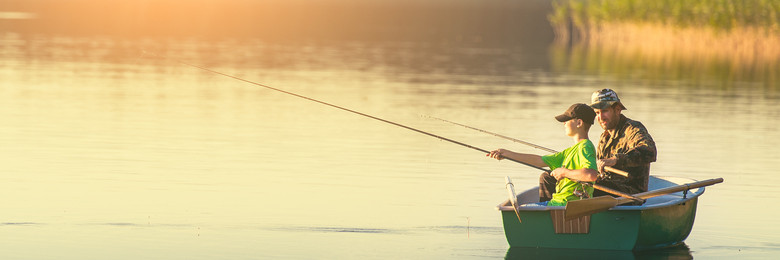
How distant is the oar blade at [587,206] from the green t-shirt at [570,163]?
257 millimetres

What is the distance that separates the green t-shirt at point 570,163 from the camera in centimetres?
1105

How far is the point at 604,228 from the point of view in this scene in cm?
1133

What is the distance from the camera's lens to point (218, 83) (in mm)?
32062

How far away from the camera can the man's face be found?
11.7 m

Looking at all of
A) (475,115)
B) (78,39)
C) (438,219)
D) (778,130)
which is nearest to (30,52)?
(78,39)

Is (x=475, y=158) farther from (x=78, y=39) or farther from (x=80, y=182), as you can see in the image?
(x=78, y=39)

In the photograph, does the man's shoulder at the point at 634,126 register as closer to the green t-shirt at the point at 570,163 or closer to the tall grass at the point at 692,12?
the green t-shirt at the point at 570,163

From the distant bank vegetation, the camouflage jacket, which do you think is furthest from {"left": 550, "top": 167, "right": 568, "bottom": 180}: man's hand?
the distant bank vegetation

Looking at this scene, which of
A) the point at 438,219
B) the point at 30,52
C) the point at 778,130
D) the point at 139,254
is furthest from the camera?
the point at 30,52

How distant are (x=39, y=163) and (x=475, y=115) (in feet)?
34.4

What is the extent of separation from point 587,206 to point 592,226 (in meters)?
0.39

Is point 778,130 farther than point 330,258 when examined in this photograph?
Yes

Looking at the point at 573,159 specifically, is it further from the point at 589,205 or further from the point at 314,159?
the point at 314,159

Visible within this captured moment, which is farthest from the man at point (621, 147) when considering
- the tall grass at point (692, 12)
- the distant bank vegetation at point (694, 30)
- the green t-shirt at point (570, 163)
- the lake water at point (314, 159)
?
→ the tall grass at point (692, 12)
